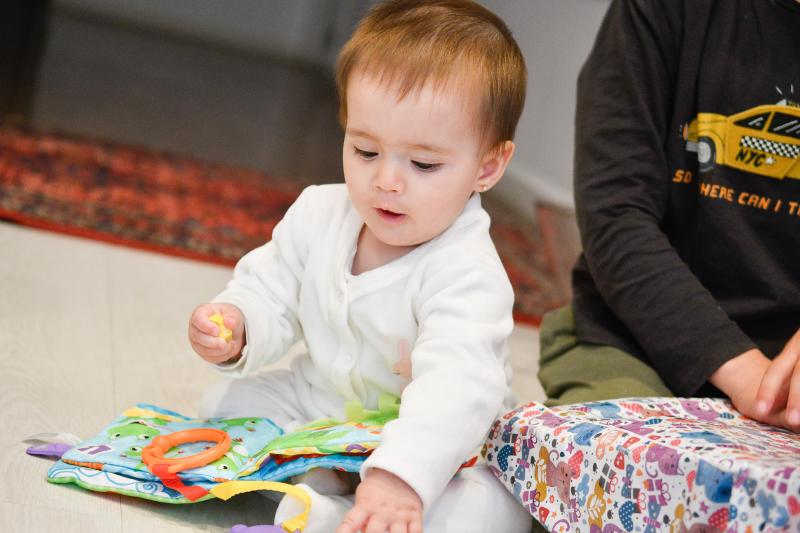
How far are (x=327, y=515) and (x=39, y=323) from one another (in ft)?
2.29

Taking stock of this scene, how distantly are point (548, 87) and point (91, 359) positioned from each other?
2299 mm

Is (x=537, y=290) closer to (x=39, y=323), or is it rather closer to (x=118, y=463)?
(x=39, y=323)

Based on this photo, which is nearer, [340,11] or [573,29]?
[573,29]

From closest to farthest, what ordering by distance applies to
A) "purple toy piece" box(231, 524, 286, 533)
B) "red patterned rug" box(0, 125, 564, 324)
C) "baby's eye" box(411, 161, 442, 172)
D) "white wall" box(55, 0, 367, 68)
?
"purple toy piece" box(231, 524, 286, 533), "baby's eye" box(411, 161, 442, 172), "red patterned rug" box(0, 125, 564, 324), "white wall" box(55, 0, 367, 68)

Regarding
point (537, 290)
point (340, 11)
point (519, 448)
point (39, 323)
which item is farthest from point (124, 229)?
point (340, 11)

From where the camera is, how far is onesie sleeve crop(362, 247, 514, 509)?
90cm

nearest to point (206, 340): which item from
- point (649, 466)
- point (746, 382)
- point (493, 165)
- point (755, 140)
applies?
point (493, 165)

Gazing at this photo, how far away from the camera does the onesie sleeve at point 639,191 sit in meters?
1.16

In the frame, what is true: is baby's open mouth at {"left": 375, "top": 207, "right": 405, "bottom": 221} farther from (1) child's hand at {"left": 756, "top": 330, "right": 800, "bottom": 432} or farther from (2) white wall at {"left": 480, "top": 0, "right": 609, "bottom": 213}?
(2) white wall at {"left": 480, "top": 0, "right": 609, "bottom": 213}

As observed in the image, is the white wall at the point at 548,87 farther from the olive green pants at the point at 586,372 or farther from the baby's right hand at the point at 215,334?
the baby's right hand at the point at 215,334

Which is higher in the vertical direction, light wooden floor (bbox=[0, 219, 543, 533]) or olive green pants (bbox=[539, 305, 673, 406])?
olive green pants (bbox=[539, 305, 673, 406])

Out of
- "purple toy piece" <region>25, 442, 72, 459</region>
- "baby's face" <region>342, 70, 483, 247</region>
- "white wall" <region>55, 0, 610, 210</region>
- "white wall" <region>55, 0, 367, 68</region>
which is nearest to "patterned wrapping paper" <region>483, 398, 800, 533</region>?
"baby's face" <region>342, 70, 483, 247</region>

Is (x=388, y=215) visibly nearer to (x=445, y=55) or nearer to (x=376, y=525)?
(x=445, y=55)

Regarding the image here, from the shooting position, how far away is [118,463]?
1002 millimetres
